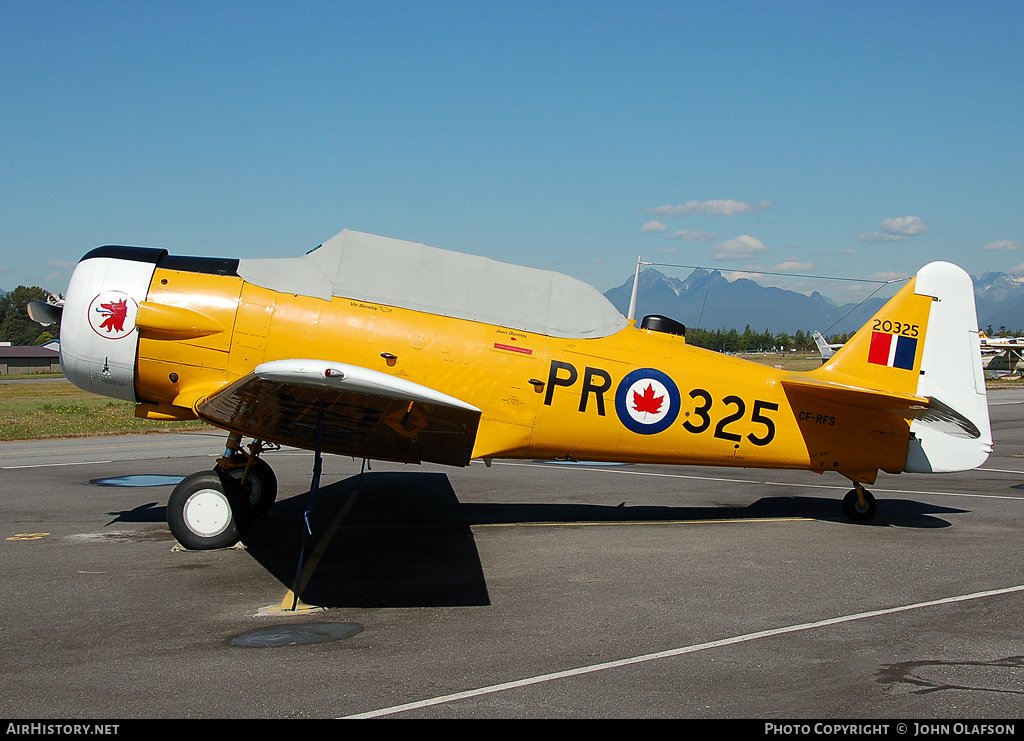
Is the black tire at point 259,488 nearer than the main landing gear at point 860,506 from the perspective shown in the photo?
Yes

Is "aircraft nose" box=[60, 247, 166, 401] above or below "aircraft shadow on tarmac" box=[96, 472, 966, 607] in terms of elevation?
above

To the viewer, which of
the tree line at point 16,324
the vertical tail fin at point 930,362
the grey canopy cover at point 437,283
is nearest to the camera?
the grey canopy cover at point 437,283

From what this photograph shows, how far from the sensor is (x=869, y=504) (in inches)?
426

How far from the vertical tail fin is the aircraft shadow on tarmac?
1214 millimetres

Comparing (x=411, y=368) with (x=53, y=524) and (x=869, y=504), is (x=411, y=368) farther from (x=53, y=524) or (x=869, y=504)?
(x=869, y=504)

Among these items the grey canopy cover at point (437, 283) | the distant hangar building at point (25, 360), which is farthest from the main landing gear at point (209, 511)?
the distant hangar building at point (25, 360)

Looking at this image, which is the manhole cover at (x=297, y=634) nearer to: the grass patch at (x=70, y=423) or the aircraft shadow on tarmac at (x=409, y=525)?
the aircraft shadow on tarmac at (x=409, y=525)

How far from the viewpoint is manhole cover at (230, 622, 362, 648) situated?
226 inches

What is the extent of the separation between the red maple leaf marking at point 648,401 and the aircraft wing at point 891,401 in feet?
6.36

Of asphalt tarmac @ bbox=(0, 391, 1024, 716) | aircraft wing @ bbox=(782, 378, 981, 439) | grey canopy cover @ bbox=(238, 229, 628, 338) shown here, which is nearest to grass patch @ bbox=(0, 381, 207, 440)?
asphalt tarmac @ bbox=(0, 391, 1024, 716)

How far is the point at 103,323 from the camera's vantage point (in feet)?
27.6

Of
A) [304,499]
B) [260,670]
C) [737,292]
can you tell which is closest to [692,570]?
[260,670]

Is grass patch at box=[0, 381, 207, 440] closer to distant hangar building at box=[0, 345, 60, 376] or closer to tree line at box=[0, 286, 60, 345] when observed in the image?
distant hangar building at box=[0, 345, 60, 376]

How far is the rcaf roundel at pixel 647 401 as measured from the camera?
9.43m
